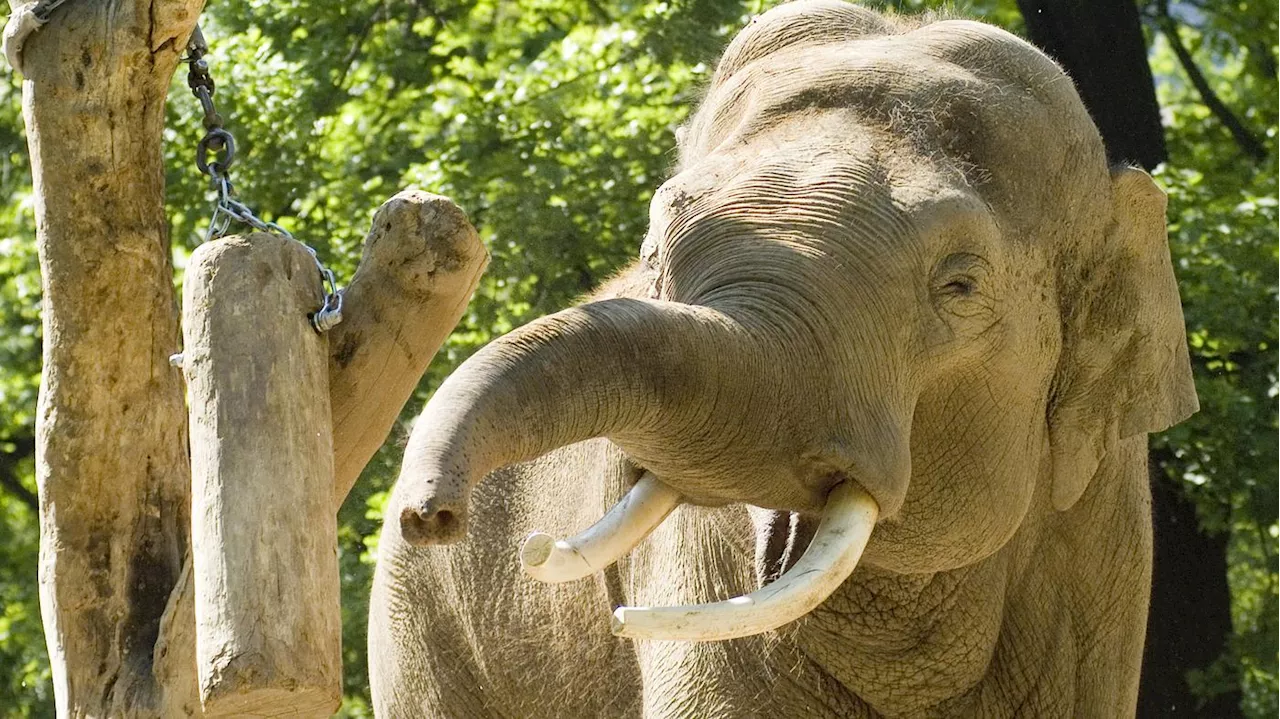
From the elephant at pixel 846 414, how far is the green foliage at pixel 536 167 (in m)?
3.09

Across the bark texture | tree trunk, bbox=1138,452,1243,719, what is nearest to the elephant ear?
the bark texture

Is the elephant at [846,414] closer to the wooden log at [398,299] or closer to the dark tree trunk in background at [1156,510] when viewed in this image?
the wooden log at [398,299]

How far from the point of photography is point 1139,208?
4.73 m

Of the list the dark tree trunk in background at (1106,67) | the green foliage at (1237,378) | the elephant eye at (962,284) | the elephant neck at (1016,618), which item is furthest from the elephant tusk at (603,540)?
the dark tree trunk in background at (1106,67)

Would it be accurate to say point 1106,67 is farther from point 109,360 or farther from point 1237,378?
point 109,360

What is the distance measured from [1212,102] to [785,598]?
660 cm

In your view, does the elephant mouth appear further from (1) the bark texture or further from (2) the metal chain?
(1) the bark texture

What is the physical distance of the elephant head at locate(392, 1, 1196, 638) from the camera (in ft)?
11.8

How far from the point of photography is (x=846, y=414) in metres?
4.00

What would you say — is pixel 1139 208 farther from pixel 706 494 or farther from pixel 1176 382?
pixel 706 494

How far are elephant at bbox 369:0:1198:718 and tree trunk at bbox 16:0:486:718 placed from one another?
54 cm

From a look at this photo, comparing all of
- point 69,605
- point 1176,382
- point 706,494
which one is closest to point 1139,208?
point 1176,382

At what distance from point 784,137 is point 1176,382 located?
1.09 meters

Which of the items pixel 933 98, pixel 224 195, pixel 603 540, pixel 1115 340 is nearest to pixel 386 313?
pixel 224 195
